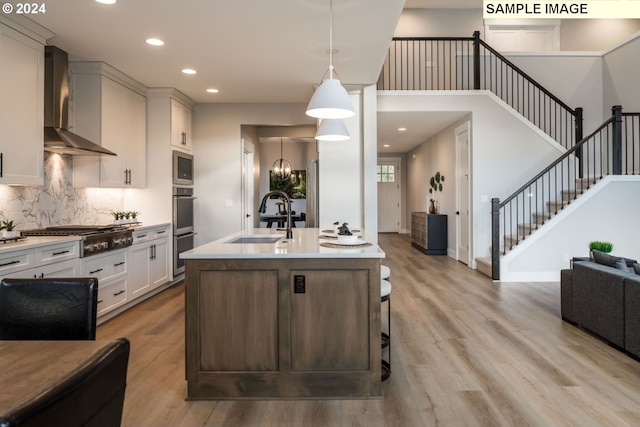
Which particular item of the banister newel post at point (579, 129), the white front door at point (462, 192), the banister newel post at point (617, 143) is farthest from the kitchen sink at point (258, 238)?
the banister newel post at point (579, 129)

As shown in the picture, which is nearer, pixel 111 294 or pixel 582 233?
pixel 111 294

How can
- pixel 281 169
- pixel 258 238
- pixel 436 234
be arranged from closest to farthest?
pixel 258 238
pixel 436 234
pixel 281 169

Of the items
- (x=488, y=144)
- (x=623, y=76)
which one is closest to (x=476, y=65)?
(x=488, y=144)

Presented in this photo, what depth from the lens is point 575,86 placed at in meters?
7.20

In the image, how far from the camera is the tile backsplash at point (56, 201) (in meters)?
3.59

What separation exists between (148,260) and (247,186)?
2.84 meters

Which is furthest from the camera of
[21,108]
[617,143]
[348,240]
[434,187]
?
[434,187]

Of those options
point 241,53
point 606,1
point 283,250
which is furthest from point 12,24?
point 606,1

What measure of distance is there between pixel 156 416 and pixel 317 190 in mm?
3749

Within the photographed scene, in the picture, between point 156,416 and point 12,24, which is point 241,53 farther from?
point 156,416

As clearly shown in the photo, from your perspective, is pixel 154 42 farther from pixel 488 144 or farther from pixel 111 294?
pixel 488 144

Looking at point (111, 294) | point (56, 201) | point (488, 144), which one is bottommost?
point (111, 294)

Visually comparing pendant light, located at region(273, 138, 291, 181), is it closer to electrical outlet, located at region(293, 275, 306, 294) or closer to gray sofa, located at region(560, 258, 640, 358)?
gray sofa, located at region(560, 258, 640, 358)

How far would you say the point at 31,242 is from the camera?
118 inches
